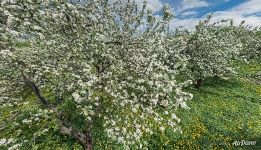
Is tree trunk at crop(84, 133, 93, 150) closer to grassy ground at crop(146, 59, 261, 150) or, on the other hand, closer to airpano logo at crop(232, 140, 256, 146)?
grassy ground at crop(146, 59, 261, 150)

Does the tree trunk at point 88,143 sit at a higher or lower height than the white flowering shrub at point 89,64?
lower

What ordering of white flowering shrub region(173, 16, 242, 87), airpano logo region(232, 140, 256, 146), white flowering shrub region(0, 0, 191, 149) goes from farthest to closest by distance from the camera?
white flowering shrub region(173, 16, 242, 87) → airpano logo region(232, 140, 256, 146) → white flowering shrub region(0, 0, 191, 149)

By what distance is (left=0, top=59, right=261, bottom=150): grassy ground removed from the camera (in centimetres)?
1867

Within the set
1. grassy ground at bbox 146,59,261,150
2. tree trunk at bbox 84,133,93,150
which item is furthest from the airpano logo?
tree trunk at bbox 84,133,93,150

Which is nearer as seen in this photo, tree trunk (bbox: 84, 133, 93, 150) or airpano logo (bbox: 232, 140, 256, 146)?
tree trunk (bbox: 84, 133, 93, 150)

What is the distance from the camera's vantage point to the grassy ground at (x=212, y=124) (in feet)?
61.3

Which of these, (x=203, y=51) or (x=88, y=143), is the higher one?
(x=203, y=51)

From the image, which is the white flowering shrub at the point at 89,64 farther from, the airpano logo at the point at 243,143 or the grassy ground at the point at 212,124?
the airpano logo at the point at 243,143

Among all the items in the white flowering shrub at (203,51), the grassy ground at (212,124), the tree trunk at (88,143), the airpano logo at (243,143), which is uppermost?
the white flowering shrub at (203,51)

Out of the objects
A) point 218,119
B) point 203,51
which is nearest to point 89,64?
point 218,119

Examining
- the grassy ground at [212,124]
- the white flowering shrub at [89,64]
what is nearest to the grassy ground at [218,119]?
the grassy ground at [212,124]

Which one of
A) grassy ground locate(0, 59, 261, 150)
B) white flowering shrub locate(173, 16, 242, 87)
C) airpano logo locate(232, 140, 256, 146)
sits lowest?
airpano logo locate(232, 140, 256, 146)

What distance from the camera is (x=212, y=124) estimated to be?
23156mm

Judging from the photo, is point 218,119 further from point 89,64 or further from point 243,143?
point 89,64
